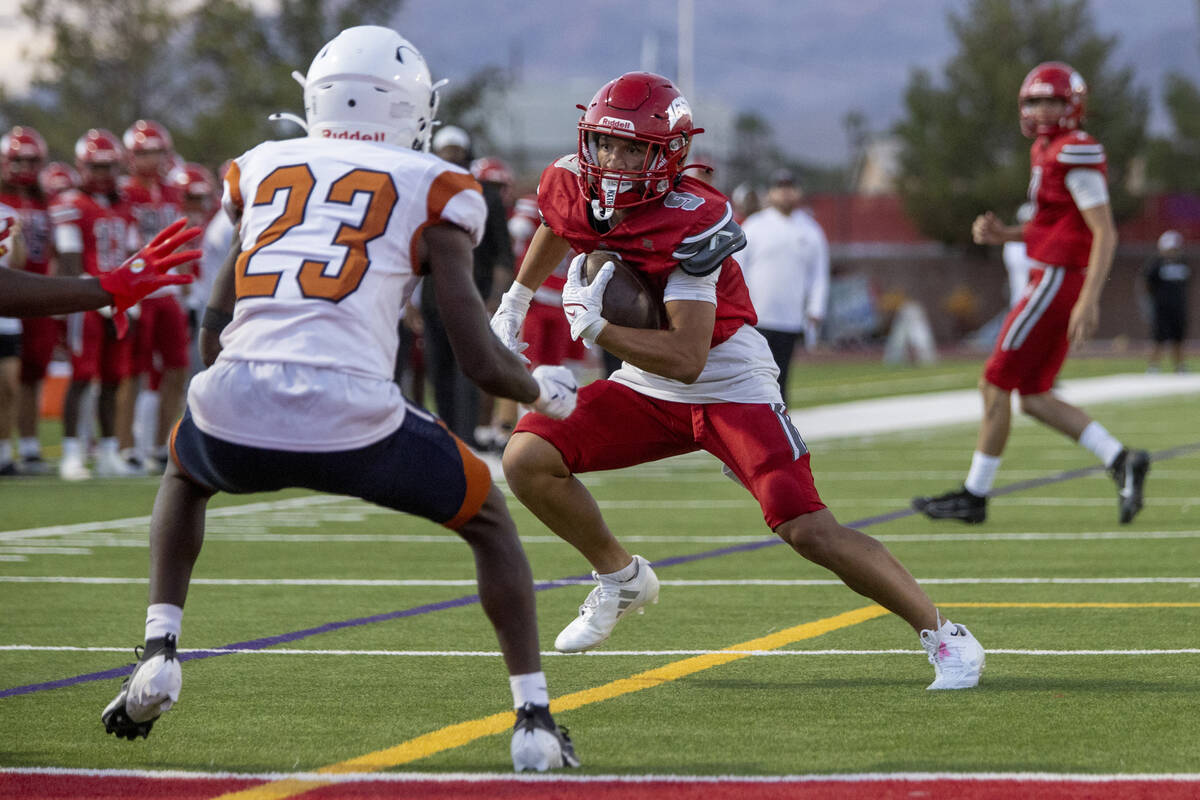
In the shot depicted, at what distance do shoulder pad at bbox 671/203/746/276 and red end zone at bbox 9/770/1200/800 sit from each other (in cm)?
166

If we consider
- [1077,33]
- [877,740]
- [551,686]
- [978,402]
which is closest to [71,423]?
[551,686]

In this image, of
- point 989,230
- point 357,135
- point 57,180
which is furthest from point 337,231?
point 57,180

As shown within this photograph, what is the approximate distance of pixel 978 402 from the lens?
64.3 ft

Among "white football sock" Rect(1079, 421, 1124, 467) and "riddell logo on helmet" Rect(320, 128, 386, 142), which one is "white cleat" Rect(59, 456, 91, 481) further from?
"riddell logo on helmet" Rect(320, 128, 386, 142)

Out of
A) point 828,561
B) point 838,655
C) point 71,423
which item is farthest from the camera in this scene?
point 71,423

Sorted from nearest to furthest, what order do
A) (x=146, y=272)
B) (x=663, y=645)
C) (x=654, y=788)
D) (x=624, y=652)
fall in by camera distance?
1. (x=654, y=788)
2. (x=146, y=272)
3. (x=624, y=652)
4. (x=663, y=645)

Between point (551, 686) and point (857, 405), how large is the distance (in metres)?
Result: 14.8

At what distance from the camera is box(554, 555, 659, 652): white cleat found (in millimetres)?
5359

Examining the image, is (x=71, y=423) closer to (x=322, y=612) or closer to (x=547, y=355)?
(x=547, y=355)

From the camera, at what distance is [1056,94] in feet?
28.9

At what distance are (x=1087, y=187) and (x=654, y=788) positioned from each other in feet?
18.5

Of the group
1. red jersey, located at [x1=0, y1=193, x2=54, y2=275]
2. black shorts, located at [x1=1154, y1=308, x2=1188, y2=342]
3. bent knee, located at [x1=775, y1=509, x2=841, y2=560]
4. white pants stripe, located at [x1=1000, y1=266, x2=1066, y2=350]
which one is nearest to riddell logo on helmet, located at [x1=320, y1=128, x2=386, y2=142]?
bent knee, located at [x1=775, y1=509, x2=841, y2=560]

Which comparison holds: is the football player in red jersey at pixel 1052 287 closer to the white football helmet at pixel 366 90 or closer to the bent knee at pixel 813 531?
the bent knee at pixel 813 531

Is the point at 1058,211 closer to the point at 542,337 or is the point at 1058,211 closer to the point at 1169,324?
the point at 542,337
